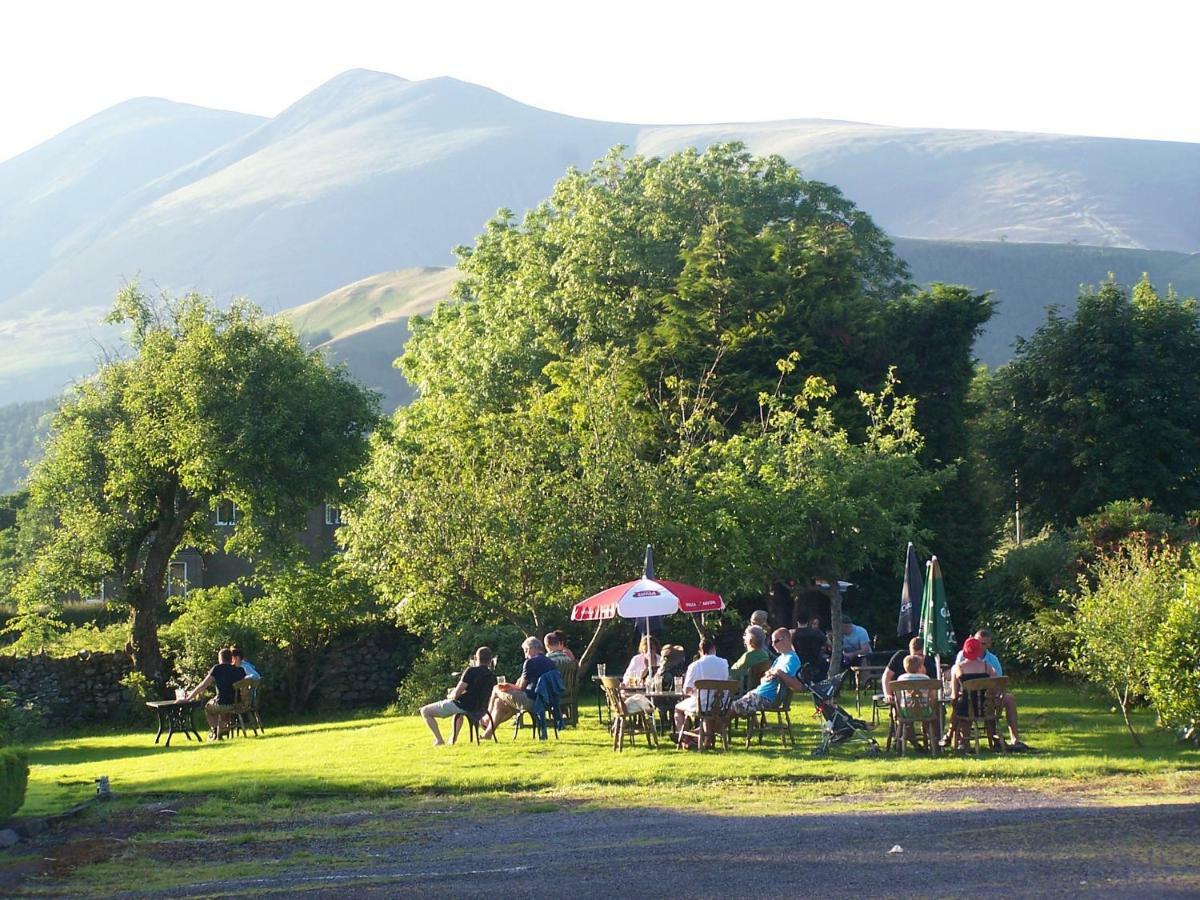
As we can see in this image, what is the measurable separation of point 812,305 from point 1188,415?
12812mm

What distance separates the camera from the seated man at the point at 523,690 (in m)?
19.2

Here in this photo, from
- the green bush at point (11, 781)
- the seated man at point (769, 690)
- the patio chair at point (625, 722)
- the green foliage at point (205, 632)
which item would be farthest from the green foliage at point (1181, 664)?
the green foliage at point (205, 632)

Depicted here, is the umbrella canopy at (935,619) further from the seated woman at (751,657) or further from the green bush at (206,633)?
the green bush at (206,633)

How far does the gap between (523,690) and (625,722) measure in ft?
5.70

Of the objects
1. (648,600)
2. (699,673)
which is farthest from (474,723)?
(699,673)

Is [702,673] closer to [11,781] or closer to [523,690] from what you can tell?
[523,690]

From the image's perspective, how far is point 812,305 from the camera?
113 feet

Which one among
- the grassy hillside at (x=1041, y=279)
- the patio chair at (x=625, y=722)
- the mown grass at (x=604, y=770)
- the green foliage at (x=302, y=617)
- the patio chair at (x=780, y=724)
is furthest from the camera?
the grassy hillside at (x=1041, y=279)

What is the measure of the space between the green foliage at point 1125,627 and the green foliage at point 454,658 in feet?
34.2

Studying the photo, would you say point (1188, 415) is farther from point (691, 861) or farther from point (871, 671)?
point (691, 861)

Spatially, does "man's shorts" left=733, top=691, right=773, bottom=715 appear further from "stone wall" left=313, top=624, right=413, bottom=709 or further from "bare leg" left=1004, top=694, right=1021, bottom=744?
"stone wall" left=313, top=624, right=413, bottom=709

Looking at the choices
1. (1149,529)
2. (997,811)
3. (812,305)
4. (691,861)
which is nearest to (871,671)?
(1149,529)

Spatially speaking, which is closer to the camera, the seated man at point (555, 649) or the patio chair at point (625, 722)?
the patio chair at point (625, 722)

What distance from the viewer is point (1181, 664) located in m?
15.7
